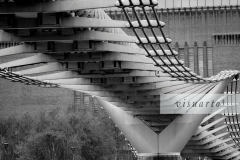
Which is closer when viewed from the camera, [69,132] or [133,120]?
[133,120]

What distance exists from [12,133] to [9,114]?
21.0m

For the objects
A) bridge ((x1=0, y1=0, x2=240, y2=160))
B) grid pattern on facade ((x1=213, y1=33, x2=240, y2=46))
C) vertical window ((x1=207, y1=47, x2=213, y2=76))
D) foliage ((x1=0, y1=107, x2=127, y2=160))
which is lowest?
foliage ((x1=0, y1=107, x2=127, y2=160))

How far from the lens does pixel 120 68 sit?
25000 mm

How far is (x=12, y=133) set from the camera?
237ft

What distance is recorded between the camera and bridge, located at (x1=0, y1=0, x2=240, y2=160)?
1642 centimetres

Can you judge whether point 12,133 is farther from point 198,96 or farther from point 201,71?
point 198,96

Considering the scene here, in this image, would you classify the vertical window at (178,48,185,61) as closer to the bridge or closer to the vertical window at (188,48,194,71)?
the vertical window at (188,48,194,71)

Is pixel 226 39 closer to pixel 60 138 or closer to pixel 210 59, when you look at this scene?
pixel 210 59

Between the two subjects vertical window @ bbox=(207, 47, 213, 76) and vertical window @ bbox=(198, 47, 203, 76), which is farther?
vertical window @ bbox=(198, 47, 203, 76)

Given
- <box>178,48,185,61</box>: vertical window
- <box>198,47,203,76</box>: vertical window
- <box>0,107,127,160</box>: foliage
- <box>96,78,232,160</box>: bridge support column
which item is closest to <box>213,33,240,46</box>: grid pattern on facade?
<box>198,47,203,76</box>: vertical window

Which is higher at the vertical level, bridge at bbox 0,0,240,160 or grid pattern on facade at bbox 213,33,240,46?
grid pattern on facade at bbox 213,33,240,46

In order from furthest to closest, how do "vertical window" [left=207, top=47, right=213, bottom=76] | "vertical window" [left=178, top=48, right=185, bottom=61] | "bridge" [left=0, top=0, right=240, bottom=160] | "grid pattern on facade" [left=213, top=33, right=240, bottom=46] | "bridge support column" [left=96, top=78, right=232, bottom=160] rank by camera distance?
1. "vertical window" [left=178, top=48, right=185, bottom=61]
2. "vertical window" [left=207, top=47, right=213, bottom=76]
3. "grid pattern on facade" [left=213, top=33, right=240, bottom=46]
4. "bridge support column" [left=96, top=78, right=232, bottom=160]
5. "bridge" [left=0, top=0, right=240, bottom=160]

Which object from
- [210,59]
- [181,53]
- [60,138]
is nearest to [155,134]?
[60,138]

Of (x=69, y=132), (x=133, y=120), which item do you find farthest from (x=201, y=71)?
(x=133, y=120)
